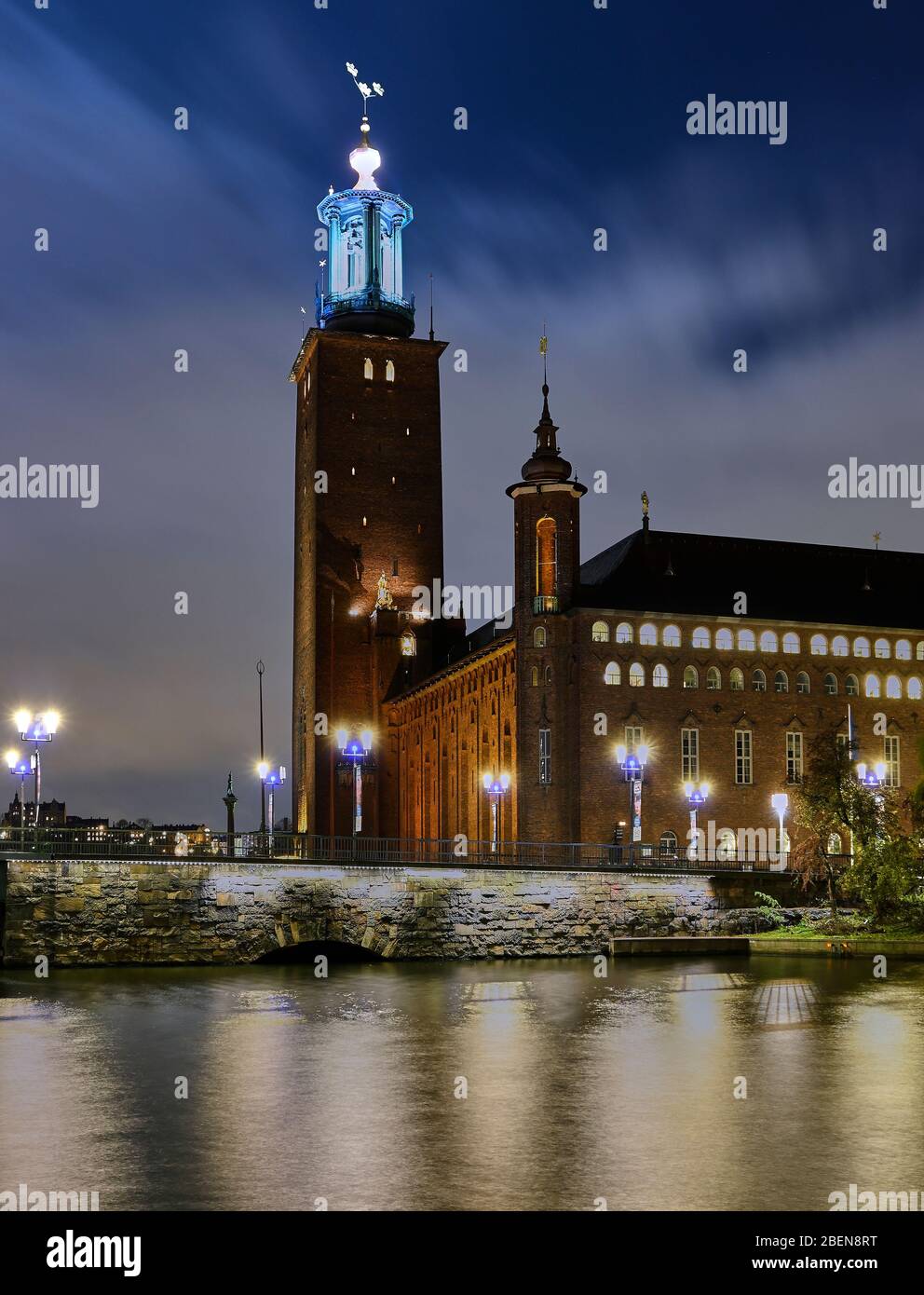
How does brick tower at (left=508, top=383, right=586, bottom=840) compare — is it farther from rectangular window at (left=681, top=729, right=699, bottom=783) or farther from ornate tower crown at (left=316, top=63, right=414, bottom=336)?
ornate tower crown at (left=316, top=63, right=414, bottom=336)

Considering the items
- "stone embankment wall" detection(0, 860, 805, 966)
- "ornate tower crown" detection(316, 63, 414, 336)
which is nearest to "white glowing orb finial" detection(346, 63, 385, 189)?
"ornate tower crown" detection(316, 63, 414, 336)

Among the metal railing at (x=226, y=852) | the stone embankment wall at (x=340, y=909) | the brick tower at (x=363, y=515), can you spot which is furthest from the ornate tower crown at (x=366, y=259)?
the stone embankment wall at (x=340, y=909)

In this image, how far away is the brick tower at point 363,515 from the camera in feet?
282

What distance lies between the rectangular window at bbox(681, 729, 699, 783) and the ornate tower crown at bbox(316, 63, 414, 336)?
130 feet

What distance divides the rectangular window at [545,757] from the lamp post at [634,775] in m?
2.93

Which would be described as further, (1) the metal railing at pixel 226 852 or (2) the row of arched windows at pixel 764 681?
(2) the row of arched windows at pixel 764 681

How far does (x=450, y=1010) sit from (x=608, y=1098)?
1131 cm

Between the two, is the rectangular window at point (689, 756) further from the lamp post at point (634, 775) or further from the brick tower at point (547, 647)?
the brick tower at point (547, 647)

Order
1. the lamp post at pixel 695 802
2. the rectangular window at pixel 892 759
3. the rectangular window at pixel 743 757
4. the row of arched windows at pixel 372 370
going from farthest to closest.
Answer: the row of arched windows at pixel 372 370 → the rectangular window at pixel 892 759 → the rectangular window at pixel 743 757 → the lamp post at pixel 695 802

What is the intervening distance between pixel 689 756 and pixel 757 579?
35.1 feet

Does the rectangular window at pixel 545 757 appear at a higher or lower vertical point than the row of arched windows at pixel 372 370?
lower

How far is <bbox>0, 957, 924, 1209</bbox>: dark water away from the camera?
42.5ft
